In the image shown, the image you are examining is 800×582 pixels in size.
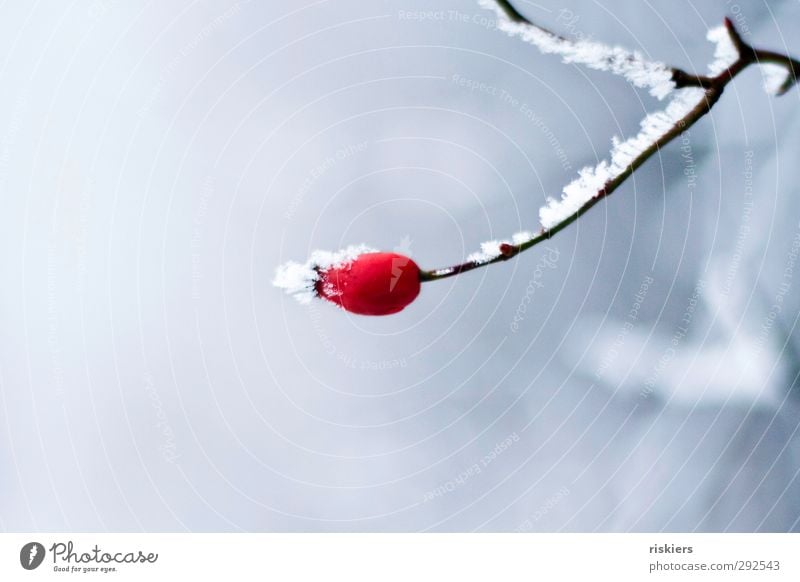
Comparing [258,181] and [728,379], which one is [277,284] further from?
[728,379]

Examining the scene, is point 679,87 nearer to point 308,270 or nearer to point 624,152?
point 624,152

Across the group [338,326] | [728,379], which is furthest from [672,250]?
[338,326]

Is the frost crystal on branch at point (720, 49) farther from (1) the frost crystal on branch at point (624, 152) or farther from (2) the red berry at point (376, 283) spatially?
(2) the red berry at point (376, 283)

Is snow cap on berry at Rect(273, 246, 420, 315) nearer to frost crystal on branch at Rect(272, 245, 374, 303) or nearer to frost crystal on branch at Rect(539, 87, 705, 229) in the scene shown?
frost crystal on branch at Rect(272, 245, 374, 303)

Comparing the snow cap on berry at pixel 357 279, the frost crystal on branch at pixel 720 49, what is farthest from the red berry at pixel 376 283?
the frost crystal on branch at pixel 720 49

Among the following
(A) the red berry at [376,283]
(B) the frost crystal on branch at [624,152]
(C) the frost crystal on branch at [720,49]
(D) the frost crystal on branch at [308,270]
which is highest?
(C) the frost crystal on branch at [720,49]

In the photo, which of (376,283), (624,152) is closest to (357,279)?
(376,283)
